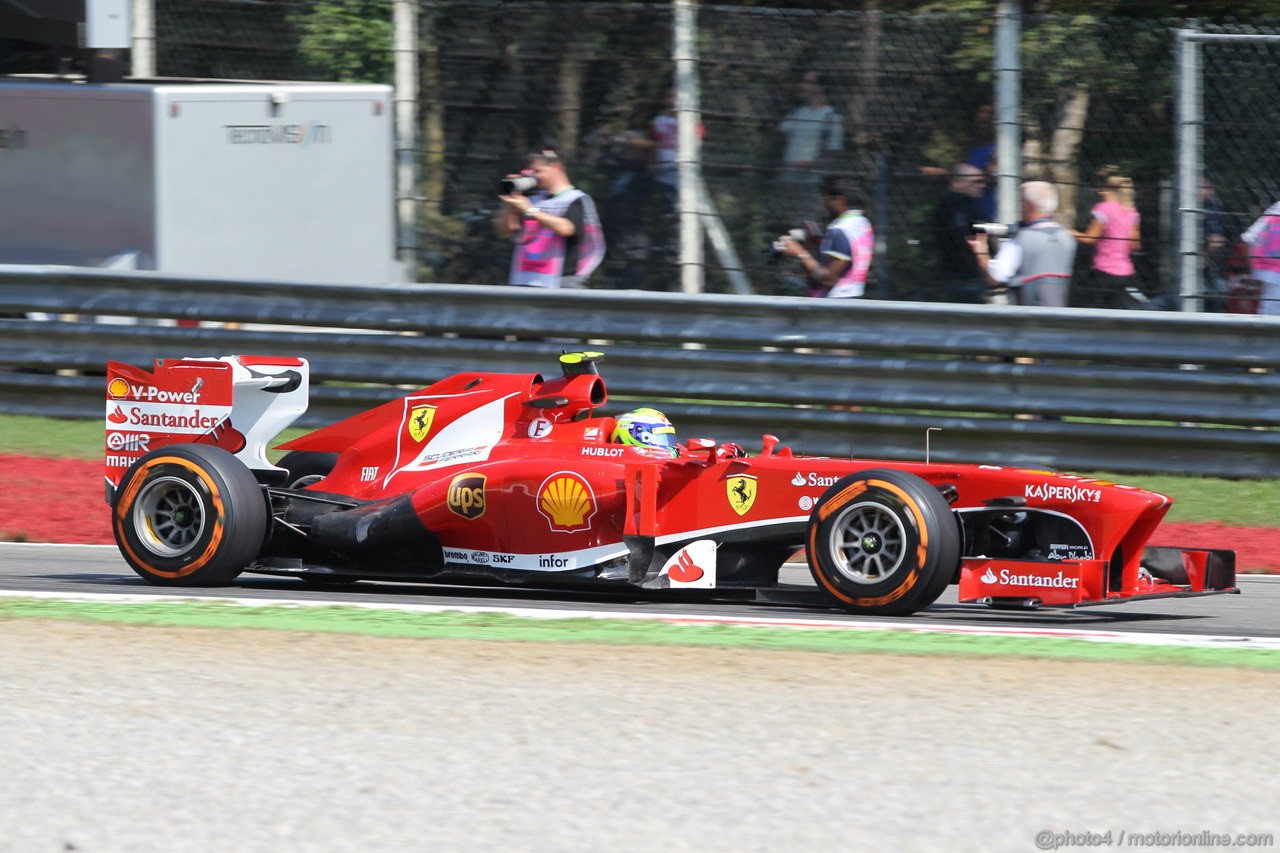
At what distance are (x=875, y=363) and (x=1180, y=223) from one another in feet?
6.04

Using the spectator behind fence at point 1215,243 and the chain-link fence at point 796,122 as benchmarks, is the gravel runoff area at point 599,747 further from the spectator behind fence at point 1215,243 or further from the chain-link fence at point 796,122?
the chain-link fence at point 796,122

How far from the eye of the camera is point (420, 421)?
8234 millimetres

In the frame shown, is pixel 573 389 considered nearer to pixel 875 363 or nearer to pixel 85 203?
pixel 875 363

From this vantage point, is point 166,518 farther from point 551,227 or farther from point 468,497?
point 551,227

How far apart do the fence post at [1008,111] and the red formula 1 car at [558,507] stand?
12.4 feet

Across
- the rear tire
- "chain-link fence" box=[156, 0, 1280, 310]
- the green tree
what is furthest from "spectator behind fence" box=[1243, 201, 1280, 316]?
the green tree

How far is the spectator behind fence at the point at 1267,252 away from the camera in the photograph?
10570 millimetres

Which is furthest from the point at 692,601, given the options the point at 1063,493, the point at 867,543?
the point at 1063,493

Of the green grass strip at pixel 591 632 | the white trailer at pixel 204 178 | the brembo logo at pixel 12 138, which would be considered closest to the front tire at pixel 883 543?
the green grass strip at pixel 591 632

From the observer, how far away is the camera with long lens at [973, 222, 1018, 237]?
11.1 m

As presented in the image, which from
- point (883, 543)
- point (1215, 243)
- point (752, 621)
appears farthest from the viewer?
point (1215, 243)

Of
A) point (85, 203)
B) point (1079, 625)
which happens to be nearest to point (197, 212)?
point (85, 203)

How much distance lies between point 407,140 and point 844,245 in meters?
3.13

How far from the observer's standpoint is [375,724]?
5520mm
